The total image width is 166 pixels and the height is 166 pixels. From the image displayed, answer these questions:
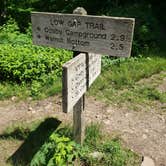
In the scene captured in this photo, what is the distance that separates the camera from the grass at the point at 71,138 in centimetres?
391

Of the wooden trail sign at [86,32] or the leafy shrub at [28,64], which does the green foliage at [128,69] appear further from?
the wooden trail sign at [86,32]

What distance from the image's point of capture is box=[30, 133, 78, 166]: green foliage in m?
3.44

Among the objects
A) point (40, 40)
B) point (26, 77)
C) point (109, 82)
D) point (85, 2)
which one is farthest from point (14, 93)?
point (85, 2)

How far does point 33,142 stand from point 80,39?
1.59m

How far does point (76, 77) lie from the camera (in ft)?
11.0

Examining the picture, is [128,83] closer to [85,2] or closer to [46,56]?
[46,56]

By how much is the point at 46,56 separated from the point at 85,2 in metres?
5.31

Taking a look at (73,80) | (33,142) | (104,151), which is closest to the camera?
(73,80)

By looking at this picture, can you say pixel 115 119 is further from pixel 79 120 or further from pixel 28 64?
pixel 28 64

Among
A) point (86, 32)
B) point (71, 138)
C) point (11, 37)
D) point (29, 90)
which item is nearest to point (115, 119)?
point (71, 138)

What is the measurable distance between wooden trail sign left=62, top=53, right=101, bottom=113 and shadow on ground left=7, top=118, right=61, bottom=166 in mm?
1101

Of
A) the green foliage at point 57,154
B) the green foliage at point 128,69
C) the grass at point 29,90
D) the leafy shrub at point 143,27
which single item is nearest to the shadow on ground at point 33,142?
the green foliage at point 57,154

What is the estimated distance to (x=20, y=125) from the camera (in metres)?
4.75

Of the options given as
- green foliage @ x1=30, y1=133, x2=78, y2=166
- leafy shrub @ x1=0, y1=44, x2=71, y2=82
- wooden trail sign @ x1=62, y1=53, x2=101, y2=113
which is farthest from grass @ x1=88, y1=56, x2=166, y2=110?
green foliage @ x1=30, y1=133, x2=78, y2=166
